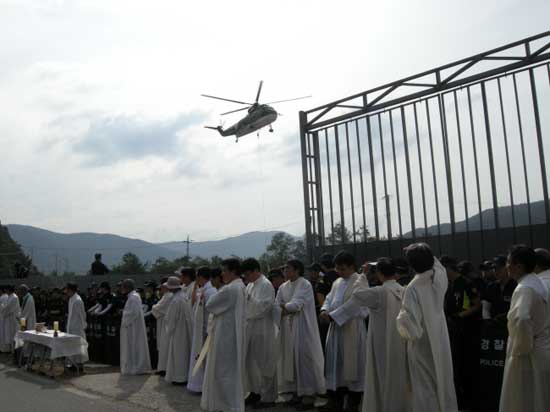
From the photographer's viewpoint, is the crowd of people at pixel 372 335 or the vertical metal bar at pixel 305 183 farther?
the vertical metal bar at pixel 305 183

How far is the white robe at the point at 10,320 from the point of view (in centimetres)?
1510

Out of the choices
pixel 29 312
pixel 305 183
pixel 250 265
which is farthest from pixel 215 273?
pixel 29 312

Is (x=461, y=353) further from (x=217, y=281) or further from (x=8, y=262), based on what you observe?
(x=8, y=262)

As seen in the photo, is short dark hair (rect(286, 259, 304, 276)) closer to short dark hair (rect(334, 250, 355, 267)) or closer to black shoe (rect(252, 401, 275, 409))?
short dark hair (rect(334, 250, 355, 267))

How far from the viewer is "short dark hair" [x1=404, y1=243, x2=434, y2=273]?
5363 millimetres

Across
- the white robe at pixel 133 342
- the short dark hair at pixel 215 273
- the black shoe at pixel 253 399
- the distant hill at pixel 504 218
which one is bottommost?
the black shoe at pixel 253 399

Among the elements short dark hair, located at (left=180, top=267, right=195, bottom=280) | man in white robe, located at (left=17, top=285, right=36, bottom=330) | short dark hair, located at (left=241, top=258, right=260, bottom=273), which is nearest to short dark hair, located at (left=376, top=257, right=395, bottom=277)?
short dark hair, located at (left=241, top=258, right=260, bottom=273)

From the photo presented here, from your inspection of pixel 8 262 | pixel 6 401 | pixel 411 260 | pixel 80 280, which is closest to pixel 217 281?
pixel 6 401

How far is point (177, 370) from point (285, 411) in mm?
2988

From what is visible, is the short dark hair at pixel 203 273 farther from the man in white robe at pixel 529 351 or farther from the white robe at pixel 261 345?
the man in white robe at pixel 529 351

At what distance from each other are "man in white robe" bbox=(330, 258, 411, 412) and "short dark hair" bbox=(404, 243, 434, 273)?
741 millimetres

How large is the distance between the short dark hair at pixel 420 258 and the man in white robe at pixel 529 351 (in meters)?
0.91

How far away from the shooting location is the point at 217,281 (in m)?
9.03

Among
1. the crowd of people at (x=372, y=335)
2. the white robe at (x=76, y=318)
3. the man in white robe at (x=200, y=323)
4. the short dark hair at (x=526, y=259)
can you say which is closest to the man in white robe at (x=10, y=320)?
the white robe at (x=76, y=318)
